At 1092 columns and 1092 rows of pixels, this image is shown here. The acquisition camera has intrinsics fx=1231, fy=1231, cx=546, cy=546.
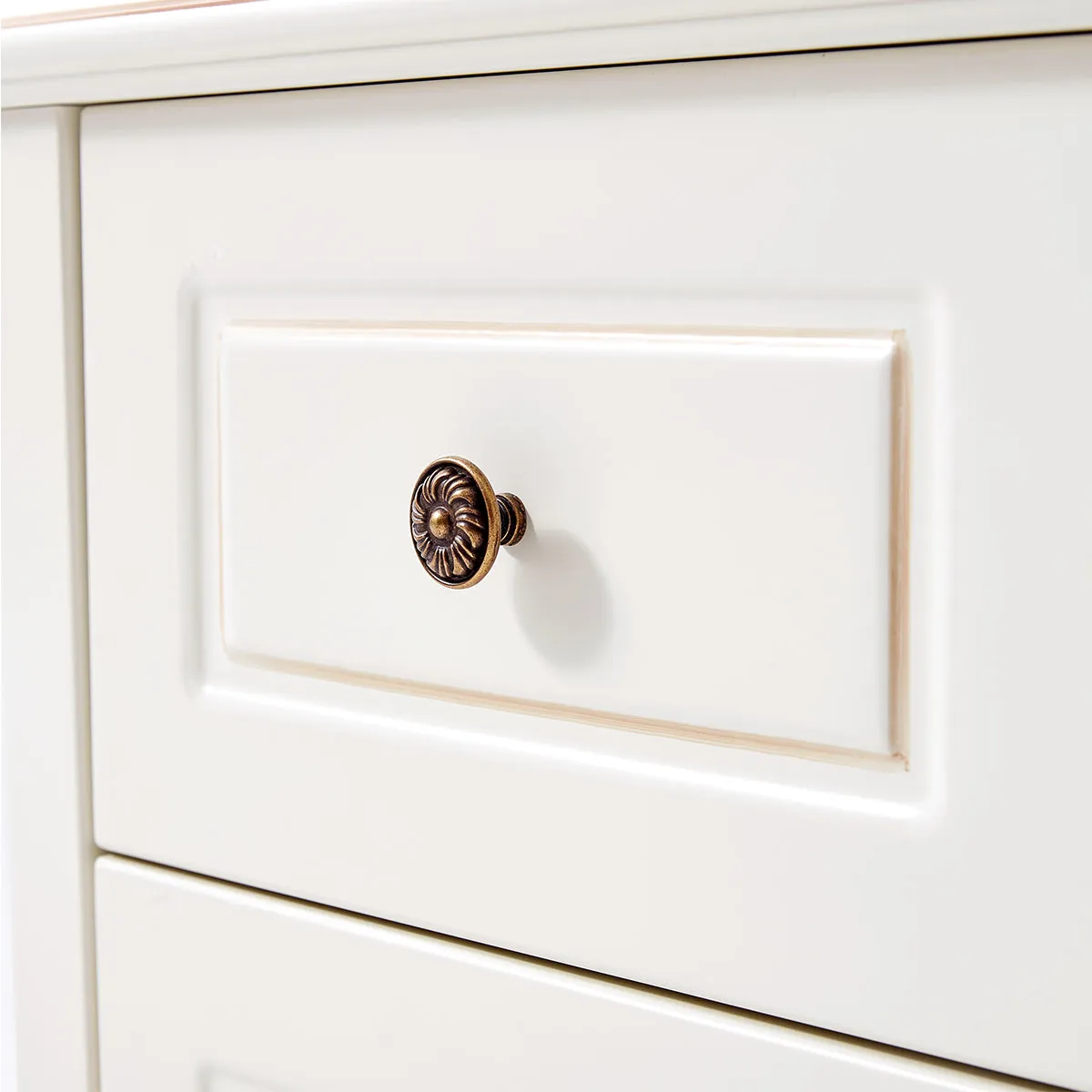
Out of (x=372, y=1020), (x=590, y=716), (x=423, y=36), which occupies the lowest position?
(x=372, y=1020)

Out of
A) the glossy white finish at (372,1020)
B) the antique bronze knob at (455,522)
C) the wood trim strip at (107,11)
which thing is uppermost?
the wood trim strip at (107,11)

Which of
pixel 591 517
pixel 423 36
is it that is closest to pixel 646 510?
pixel 591 517

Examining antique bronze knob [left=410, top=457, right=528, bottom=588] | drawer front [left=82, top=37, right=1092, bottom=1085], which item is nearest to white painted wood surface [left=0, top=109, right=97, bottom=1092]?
drawer front [left=82, top=37, right=1092, bottom=1085]

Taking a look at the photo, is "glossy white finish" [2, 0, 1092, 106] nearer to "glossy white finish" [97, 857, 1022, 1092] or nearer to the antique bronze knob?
the antique bronze knob

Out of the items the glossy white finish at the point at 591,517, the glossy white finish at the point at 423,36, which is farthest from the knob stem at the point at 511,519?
the glossy white finish at the point at 423,36

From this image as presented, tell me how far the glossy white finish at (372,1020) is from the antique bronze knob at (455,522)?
0.44 feet

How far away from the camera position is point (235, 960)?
17.1 inches

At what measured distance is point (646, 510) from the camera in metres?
0.34

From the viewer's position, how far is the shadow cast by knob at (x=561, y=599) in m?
0.35

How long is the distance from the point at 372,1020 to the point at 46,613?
0.19m

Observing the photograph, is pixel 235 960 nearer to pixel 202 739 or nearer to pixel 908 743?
pixel 202 739

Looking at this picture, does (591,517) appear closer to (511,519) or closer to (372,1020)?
(511,519)

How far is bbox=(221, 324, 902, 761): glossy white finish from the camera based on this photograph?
1.04ft

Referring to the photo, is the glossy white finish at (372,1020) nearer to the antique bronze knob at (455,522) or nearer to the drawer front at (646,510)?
the drawer front at (646,510)
